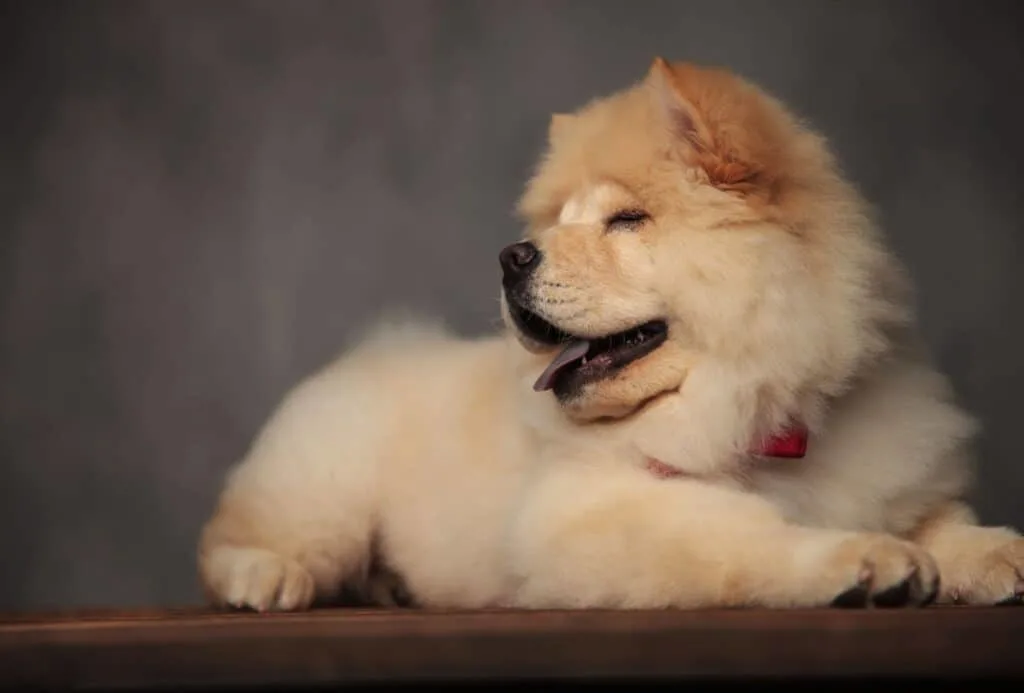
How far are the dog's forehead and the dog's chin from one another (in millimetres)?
178

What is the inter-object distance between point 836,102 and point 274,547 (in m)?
1.73

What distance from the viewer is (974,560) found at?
1.94 meters

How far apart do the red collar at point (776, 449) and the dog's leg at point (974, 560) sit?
9.3 inches

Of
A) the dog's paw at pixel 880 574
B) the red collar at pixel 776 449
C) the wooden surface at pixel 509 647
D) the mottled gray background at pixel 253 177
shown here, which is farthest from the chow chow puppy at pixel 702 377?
the mottled gray background at pixel 253 177

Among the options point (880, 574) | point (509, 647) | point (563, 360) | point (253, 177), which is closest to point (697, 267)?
point (563, 360)

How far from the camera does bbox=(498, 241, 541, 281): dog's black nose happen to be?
6.79ft

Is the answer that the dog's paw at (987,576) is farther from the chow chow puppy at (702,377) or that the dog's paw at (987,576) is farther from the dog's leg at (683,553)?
the dog's leg at (683,553)

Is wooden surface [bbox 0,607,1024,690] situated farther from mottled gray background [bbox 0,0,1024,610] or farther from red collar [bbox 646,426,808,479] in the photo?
mottled gray background [bbox 0,0,1024,610]

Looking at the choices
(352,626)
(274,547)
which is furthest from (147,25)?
(352,626)

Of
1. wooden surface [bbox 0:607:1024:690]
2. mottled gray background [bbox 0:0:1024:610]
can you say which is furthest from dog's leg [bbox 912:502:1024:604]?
mottled gray background [bbox 0:0:1024:610]

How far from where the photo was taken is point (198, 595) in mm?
3281

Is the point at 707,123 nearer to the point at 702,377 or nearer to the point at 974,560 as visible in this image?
the point at 702,377

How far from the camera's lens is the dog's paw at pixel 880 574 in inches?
64.6

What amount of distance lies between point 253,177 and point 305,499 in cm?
116
